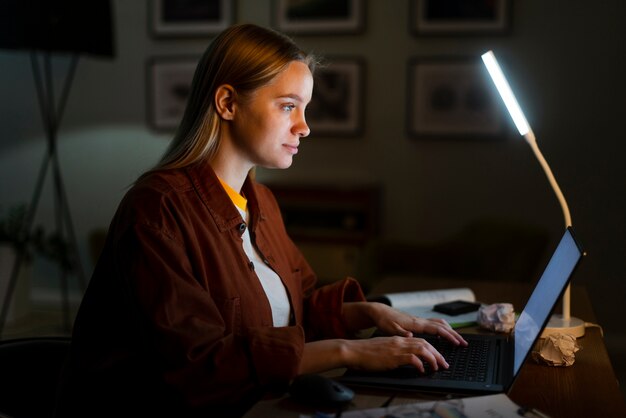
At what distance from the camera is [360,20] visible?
4211 mm

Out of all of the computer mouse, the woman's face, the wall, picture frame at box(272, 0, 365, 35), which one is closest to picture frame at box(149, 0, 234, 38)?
the wall

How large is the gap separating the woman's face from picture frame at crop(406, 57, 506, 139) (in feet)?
9.31

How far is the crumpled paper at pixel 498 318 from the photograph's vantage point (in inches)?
60.3

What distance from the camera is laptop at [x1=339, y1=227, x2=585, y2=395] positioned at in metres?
1.11

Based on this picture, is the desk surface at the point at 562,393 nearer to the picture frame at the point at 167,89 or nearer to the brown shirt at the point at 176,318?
the brown shirt at the point at 176,318

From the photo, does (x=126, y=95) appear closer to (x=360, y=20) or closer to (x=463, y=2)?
(x=360, y=20)

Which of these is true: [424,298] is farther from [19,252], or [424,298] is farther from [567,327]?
[19,252]

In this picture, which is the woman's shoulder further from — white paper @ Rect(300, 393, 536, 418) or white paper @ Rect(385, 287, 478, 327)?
white paper @ Rect(385, 287, 478, 327)

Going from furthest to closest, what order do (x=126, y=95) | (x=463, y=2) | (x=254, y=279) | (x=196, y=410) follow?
(x=126, y=95) < (x=463, y=2) < (x=254, y=279) < (x=196, y=410)

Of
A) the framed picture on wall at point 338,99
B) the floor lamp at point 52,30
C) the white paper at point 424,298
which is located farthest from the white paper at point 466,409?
the framed picture on wall at point 338,99

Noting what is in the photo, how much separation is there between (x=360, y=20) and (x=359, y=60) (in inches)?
9.5

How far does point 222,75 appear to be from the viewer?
1362 millimetres

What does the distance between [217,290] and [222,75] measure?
16.8 inches

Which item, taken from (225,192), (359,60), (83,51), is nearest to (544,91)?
(359,60)
